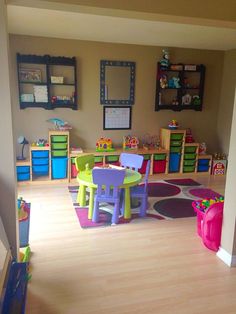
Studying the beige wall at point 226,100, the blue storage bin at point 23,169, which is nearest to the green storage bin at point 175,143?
the beige wall at point 226,100

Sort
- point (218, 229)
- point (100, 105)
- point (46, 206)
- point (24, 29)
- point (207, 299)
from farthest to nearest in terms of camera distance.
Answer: point (100, 105) → point (24, 29) → point (46, 206) → point (218, 229) → point (207, 299)

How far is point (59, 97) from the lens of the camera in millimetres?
4609

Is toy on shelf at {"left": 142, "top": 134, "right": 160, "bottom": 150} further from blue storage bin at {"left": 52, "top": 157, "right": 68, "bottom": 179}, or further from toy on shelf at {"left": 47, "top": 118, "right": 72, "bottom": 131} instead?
blue storage bin at {"left": 52, "top": 157, "right": 68, "bottom": 179}

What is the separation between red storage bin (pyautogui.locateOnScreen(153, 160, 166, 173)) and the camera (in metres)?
4.95

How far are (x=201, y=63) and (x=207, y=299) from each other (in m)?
4.21

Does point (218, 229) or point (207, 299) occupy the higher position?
point (218, 229)

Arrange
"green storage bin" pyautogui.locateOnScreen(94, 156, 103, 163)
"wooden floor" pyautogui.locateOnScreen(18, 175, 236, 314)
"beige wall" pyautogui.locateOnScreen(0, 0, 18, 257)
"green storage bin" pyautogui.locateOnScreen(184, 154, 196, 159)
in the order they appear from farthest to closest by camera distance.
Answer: "green storage bin" pyautogui.locateOnScreen(184, 154, 196, 159) → "green storage bin" pyautogui.locateOnScreen(94, 156, 103, 163) → "wooden floor" pyautogui.locateOnScreen(18, 175, 236, 314) → "beige wall" pyautogui.locateOnScreen(0, 0, 18, 257)

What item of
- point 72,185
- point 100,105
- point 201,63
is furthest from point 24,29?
point 201,63

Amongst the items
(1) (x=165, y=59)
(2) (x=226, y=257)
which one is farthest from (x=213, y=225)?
(1) (x=165, y=59)

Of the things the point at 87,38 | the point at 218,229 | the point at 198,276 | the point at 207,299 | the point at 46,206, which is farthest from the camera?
the point at 87,38

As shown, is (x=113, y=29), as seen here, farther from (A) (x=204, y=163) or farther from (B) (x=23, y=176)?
(A) (x=204, y=163)

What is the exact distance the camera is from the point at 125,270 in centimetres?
232

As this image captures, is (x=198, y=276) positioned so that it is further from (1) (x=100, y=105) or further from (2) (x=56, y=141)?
(1) (x=100, y=105)

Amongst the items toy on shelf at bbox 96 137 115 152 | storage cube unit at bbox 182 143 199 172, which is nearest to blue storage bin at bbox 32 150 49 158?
toy on shelf at bbox 96 137 115 152
